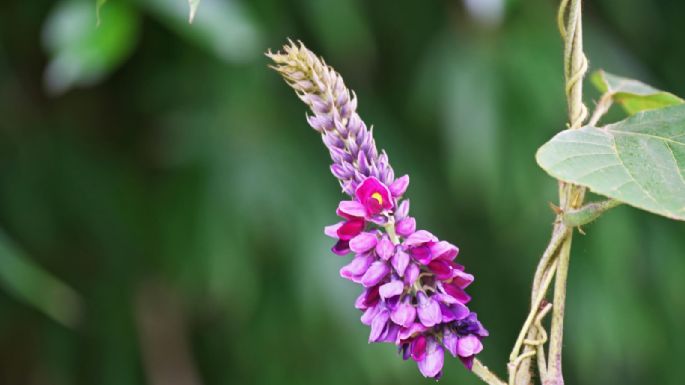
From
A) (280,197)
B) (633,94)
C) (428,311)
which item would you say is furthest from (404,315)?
(280,197)

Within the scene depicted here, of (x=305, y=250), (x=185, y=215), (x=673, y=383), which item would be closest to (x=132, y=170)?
(x=185, y=215)

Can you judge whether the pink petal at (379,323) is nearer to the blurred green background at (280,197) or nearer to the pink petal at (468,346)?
the pink petal at (468,346)

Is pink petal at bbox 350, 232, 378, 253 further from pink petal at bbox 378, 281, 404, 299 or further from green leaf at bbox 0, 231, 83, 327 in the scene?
green leaf at bbox 0, 231, 83, 327

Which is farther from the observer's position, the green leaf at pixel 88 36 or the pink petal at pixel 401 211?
the green leaf at pixel 88 36

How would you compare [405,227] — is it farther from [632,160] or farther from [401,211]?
[632,160]

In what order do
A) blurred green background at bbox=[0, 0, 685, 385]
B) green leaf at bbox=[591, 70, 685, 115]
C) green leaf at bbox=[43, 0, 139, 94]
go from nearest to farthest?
green leaf at bbox=[591, 70, 685, 115]
green leaf at bbox=[43, 0, 139, 94]
blurred green background at bbox=[0, 0, 685, 385]

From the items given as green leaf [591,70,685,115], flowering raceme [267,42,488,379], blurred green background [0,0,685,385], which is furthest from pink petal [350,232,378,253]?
blurred green background [0,0,685,385]

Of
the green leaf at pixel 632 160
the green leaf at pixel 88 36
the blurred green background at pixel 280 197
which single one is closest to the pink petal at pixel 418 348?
the green leaf at pixel 632 160
